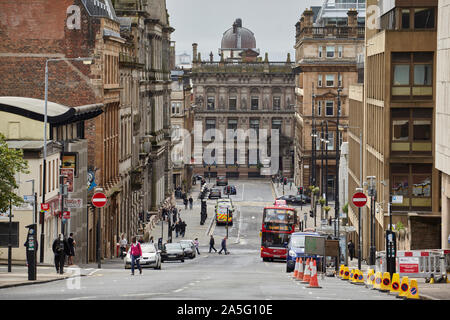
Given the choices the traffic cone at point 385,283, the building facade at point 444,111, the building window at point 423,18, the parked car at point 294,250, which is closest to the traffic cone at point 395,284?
the traffic cone at point 385,283

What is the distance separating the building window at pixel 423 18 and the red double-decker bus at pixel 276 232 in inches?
740

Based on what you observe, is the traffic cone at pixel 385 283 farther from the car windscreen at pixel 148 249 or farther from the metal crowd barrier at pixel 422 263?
the car windscreen at pixel 148 249

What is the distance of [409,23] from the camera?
5878cm

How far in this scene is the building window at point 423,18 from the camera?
191ft

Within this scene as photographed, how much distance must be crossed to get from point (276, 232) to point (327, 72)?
64.6 m

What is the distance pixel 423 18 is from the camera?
192 ft

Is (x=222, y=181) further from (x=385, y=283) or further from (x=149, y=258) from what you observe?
(x=385, y=283)

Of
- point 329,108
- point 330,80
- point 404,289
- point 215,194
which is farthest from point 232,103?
point 404,289

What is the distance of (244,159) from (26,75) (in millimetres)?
105422

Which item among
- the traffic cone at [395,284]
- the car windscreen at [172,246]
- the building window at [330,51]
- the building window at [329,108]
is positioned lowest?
the car windscreen at [172,246]

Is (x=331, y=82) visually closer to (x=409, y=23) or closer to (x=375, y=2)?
(x=375, y=2)

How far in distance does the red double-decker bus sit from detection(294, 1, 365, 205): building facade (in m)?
55.7
